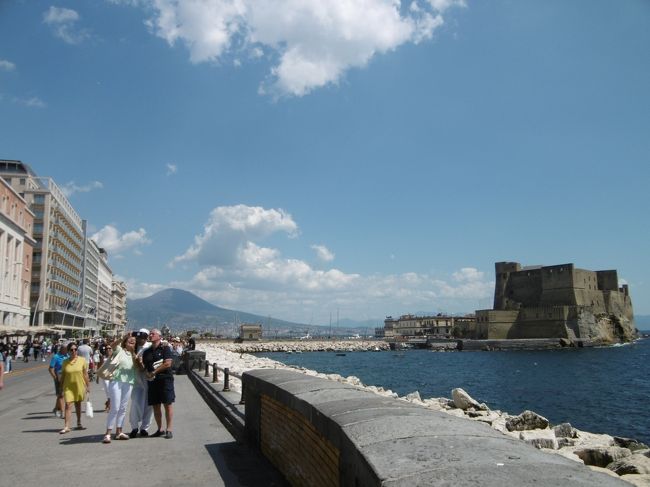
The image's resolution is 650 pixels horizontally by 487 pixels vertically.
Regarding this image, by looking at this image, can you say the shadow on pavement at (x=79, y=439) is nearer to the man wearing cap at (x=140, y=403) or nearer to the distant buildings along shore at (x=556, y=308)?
the man wearing cap at (x=140, y=403)

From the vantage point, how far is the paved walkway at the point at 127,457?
6066mm

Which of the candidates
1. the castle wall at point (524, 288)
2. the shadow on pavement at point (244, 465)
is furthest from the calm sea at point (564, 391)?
the castle wall at point (524, 288)

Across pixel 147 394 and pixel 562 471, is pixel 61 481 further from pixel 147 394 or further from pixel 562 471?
pixel 562 471

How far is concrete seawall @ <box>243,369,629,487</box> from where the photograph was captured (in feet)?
8.31

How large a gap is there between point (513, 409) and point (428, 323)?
144m

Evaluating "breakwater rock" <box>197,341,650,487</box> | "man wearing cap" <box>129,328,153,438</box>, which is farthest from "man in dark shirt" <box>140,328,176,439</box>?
"breakwater rock" <box>197,341,650,487</box>

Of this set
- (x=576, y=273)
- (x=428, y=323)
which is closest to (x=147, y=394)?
(x=576, y=273)

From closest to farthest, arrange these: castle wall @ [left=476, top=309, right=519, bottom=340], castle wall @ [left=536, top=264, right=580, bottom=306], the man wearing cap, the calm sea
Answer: the man wearing cap → the calm sea → castle wall @ [left=536, top=264, right=580, bottom=306] → castle wall @ [left=476, top=309, right=519, bottom=340]

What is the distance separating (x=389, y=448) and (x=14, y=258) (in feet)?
210

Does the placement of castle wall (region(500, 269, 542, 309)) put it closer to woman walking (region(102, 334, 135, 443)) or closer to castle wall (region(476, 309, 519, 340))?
castle wall (region(476, 309, 519, 340))

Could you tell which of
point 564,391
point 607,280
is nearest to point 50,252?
point 564,391

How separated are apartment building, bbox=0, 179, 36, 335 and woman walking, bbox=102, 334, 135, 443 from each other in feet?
166

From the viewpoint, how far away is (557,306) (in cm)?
9706

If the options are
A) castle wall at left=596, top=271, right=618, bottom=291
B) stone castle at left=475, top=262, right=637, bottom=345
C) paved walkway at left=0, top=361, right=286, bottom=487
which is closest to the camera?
paved walkway at left=0, top=361, right=286, bottom=487
